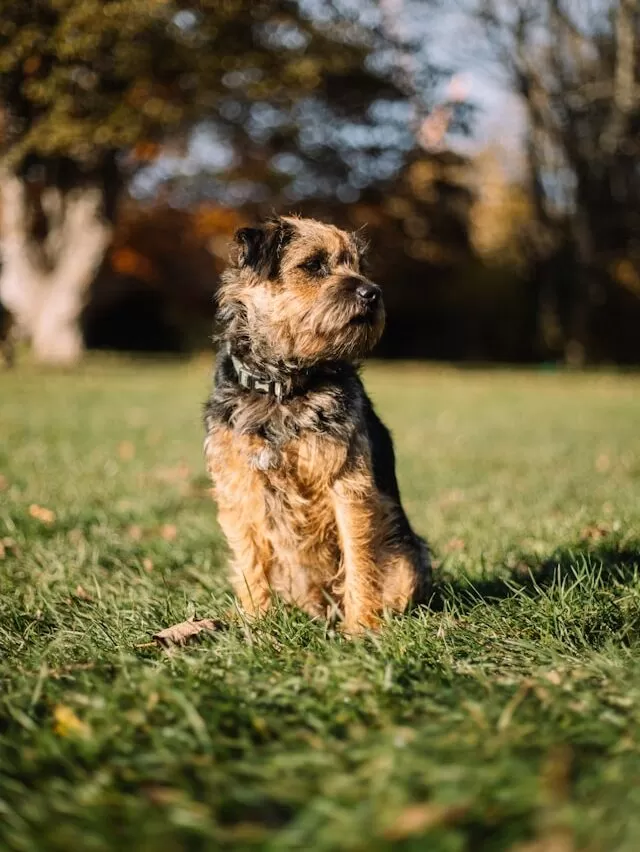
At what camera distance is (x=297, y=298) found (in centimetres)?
411

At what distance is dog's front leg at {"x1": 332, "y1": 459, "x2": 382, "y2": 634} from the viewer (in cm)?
371

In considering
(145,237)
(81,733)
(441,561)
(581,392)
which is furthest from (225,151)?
(81,733)

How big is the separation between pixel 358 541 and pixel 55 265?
2148 cm

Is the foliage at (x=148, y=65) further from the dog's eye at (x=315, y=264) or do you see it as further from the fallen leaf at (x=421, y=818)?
the fallen leaf at (x=421, y=818)

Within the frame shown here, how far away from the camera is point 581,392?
19.8 meters

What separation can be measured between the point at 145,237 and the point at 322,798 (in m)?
36.9

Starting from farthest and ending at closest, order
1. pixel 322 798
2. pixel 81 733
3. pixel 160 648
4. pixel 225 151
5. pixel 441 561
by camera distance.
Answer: pixel 225 151 < pixel 441 561 < pixel 160 648 < pixel 81 733 < pixel 322 798

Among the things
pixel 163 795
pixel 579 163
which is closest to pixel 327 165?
pixel 579 163

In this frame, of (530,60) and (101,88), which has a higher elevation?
(530,60)

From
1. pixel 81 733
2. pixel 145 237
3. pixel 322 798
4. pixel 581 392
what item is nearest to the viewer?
pixel 322 798

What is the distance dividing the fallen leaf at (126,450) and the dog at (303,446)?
4.82 meters

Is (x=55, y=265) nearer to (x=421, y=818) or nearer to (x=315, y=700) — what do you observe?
(x=315, y=700)

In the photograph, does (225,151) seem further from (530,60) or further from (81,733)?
(81,733)

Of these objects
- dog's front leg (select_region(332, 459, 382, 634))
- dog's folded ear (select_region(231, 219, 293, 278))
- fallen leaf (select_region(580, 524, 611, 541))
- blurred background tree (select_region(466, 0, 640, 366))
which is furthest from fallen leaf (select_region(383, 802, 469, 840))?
blurred background tree (select_region(466, 0, 640, 366))
